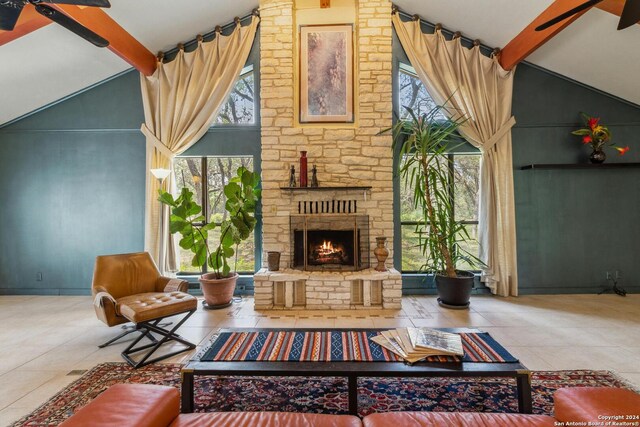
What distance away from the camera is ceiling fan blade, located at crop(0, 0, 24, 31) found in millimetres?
2221

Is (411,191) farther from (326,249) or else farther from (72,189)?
(72,189)

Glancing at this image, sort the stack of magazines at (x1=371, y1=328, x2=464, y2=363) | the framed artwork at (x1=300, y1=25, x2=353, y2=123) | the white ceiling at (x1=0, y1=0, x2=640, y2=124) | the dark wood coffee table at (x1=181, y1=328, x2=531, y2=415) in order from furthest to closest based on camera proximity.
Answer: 1. the framed artwork at (x1=300, y1=25, x2=353, y2=123)
2. the white ceiling at (x1=0, y1=0, x2=640, y2=124)
3. the stack of magazines at (x1=371, y1=328, x2=464, y2=363)
4. the dark wood coffee table at (x1=181, y1=328, x2=531, y2=415)

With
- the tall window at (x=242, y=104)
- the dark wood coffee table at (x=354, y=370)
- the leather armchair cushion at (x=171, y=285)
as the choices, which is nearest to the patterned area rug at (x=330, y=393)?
the dark wood coffee table at (x=354, y=370)

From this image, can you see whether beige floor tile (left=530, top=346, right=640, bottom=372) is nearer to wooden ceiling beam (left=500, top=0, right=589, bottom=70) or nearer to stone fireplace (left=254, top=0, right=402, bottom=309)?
stone fireplace (left=254, top=0, right=402, bottom=309)

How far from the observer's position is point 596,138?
4.50 m

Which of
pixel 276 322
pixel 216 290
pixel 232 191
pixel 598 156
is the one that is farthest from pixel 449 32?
pixel 216 290

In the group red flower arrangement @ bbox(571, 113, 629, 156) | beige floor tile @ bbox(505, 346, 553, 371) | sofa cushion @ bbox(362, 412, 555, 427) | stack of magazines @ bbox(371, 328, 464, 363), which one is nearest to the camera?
sofa cushion @ bbox(362, 412, 555, 427)

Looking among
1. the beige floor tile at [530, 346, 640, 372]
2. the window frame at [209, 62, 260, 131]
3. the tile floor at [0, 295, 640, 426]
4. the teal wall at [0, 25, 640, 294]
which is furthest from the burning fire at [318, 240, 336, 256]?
the beige floor tile at [530, 346, 640, 372]

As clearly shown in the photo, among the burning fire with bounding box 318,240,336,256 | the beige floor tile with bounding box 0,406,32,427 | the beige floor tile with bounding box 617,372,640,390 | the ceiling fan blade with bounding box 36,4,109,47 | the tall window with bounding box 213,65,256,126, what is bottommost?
the beige floor tile with bounding box 0,406,32,427

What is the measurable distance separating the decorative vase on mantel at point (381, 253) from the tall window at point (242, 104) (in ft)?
8.92

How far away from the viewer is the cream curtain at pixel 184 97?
4730 mm

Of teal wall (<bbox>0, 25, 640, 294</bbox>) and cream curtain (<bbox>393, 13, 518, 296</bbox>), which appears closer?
cream curtain (<bbox>393, 13, 518, 296</bbox>)

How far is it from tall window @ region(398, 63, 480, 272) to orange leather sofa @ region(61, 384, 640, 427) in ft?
11.4

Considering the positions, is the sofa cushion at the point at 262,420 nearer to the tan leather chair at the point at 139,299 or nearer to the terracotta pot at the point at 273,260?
the tan leather chair at the point at 139,299
